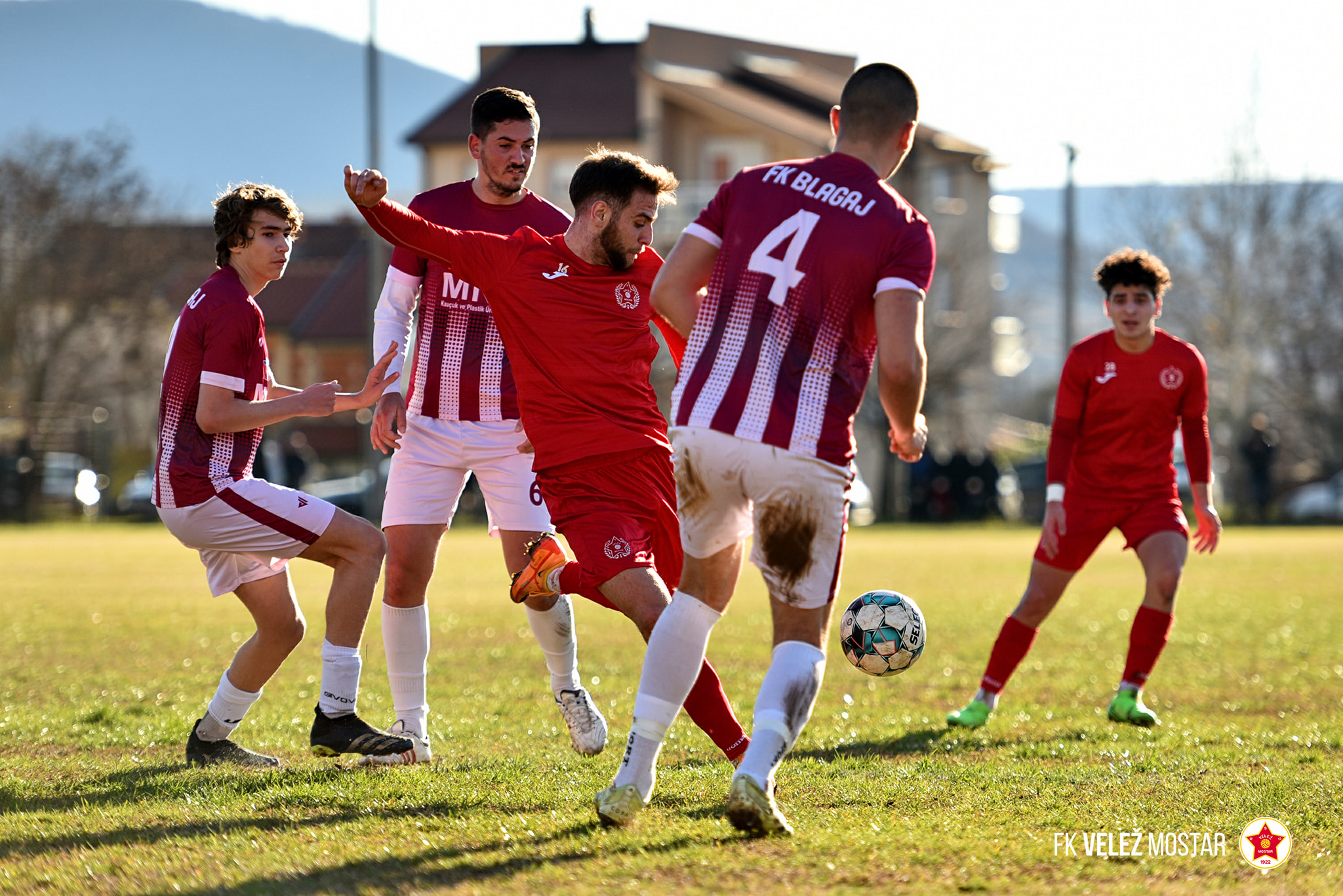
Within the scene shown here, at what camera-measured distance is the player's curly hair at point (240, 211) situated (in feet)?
17.3

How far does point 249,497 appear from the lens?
5125mm

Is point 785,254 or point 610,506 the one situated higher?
point 785,254

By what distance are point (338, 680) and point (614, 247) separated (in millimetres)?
1964

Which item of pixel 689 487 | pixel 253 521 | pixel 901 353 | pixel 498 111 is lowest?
pixel 253 521

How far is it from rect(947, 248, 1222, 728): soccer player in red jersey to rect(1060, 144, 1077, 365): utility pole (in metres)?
26.8

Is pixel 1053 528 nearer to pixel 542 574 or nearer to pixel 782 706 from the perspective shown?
pixel 542 574

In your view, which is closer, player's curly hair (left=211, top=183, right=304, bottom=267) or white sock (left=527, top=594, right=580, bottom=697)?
player's curly hair (left=211, top=183, right=304, bottom=267)

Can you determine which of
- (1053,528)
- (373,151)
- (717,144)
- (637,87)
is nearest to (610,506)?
(1053,528)

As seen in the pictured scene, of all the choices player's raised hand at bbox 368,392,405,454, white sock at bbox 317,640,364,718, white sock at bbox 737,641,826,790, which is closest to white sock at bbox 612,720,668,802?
white sock at bbox 737,641,826,790

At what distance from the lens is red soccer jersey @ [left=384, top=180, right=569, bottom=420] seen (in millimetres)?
5590

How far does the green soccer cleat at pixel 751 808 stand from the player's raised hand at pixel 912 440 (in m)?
1.02

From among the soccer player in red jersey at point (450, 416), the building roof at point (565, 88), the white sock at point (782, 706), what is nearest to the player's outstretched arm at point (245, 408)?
the soccer player in red jersey at point (450, 416)

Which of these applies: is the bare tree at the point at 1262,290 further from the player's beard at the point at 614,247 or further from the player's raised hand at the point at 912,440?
the player's raised hand at the point at 912,440

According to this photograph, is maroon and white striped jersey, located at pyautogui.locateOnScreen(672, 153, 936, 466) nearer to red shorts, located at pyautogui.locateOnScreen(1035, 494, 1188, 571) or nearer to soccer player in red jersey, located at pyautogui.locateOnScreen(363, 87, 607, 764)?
soccer player in red jersey, located at pyautogui.locateOnScreen(363, 87, 607, 764)
